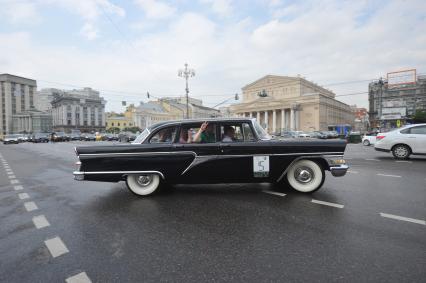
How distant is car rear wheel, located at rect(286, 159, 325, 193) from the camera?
5.34 m

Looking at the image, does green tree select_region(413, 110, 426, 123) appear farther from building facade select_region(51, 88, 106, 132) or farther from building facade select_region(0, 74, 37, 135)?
building facade select_region(0, 74, 37, 135)

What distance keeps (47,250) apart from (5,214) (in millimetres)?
2171

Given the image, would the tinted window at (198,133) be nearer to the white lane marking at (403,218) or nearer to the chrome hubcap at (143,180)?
the chrome hubcap at (143,180)

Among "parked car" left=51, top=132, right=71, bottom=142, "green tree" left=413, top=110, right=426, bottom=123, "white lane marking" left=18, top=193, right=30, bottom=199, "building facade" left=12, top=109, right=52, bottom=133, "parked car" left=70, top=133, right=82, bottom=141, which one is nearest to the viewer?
"white lane marking" left=18, top=193, right=30, bottom=199

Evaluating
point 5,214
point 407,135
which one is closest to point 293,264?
point 5,214

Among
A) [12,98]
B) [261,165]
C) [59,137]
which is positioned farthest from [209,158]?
[12,98]

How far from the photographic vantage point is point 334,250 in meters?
2.89

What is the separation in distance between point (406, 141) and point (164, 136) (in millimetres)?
10974

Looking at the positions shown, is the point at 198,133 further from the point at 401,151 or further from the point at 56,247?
the point at 401,151

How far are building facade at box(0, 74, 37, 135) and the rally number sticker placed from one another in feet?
361

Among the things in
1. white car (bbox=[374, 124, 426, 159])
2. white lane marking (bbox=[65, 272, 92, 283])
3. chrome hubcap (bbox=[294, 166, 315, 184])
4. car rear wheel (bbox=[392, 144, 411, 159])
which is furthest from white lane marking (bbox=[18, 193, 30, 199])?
car rear wheel (bbox=[392, 144, 411, 159])

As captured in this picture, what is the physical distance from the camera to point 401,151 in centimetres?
1128

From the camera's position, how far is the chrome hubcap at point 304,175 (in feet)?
17.7

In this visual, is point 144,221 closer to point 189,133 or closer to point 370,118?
point 189,133
